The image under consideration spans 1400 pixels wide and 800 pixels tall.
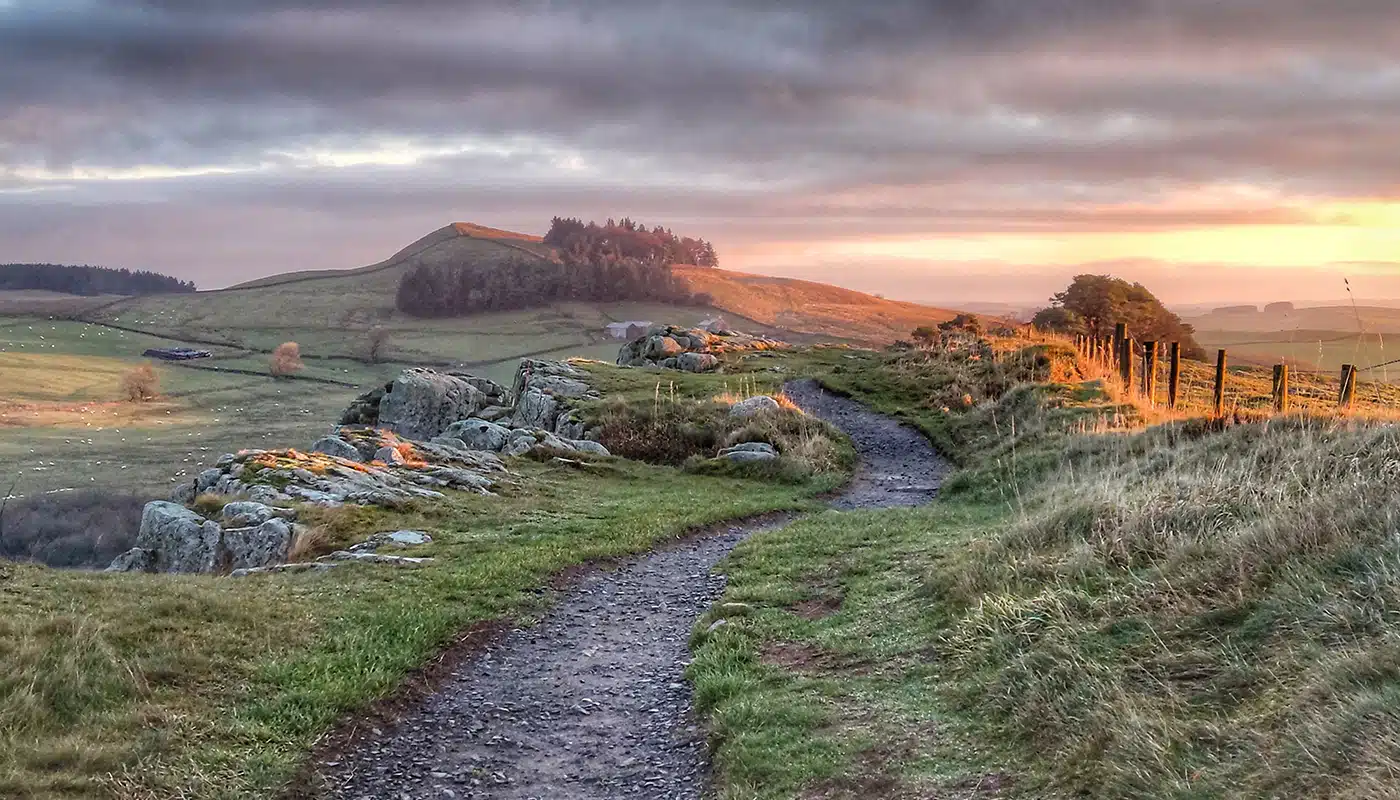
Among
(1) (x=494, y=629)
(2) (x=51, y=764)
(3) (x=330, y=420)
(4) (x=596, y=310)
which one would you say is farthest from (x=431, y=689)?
(4) (x=596, y=310)

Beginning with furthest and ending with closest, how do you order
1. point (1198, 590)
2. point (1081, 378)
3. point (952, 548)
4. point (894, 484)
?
point (1081, 378) → point (894, 484) → point (952, 548) → point (1198, 590)

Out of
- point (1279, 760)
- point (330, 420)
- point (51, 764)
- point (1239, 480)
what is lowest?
point (330, 420)

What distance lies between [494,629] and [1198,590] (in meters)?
8.46

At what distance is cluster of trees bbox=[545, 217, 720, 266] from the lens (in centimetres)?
13675

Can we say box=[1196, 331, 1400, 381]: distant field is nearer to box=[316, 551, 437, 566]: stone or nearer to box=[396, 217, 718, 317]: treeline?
box=[316, 551, 437, 566]: stone

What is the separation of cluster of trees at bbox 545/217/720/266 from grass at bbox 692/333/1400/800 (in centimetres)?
12126

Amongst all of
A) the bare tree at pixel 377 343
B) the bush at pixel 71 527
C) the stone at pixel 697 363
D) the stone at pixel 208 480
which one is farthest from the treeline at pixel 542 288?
the stone at pixel 208 480

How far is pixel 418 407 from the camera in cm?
3531

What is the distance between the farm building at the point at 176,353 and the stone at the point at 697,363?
87345mm

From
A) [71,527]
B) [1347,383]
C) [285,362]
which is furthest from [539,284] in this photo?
[1347,383]

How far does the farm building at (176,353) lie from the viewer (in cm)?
10825

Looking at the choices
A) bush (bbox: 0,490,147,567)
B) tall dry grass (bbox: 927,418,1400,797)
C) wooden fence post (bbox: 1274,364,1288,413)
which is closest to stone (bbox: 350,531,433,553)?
tall dry grass (bbox: 927,418,1400,797)

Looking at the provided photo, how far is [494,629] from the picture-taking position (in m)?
12.0

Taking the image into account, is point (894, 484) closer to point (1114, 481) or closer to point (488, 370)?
point (1114, 481)
